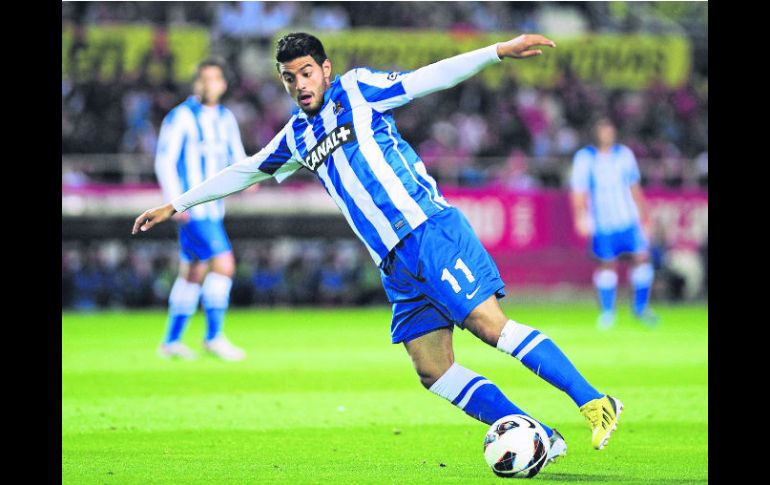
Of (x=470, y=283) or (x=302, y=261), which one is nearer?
(x=470, y=283)

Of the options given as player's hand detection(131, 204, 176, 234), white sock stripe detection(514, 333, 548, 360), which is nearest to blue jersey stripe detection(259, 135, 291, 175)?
player's hand detection(131, 204, 176, 234)

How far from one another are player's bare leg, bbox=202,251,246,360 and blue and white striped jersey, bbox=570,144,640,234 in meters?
6.05

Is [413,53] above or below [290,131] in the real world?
above

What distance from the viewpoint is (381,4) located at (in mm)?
25656

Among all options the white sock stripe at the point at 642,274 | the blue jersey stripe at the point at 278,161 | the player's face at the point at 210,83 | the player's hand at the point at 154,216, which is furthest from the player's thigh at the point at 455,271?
the white sock stripe at the point at 642,274

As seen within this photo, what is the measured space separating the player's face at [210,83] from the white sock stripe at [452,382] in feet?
20.0

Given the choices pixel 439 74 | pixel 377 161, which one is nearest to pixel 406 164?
pixel 377 161

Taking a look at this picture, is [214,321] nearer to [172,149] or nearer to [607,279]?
[172,149]

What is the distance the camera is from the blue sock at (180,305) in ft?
39.0

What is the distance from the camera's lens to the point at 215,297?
11.8 meters

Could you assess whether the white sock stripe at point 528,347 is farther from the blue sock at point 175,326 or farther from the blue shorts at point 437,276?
the blue sock at point 175,326

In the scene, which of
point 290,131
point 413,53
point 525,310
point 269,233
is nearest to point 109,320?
point 269,233
